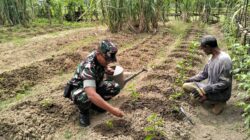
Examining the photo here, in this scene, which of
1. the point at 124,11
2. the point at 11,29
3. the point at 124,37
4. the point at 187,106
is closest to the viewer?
the point at 187,106

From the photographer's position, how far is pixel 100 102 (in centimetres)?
320

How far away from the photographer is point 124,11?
9711mm

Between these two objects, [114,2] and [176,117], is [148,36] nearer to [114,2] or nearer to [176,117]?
[114,2]

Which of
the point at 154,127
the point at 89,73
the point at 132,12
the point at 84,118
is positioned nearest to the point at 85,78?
the point at 89,73

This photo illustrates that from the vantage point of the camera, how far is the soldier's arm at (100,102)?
10.5 feet

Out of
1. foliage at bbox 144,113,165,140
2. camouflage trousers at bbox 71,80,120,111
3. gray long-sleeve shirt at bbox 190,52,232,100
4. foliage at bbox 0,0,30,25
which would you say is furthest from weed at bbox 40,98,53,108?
foliage at bbox 0,0,30,25

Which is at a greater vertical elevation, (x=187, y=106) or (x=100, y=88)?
(x=100, y=88)

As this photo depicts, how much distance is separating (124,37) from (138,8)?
4.70ft

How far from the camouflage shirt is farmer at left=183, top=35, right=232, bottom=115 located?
121 cm

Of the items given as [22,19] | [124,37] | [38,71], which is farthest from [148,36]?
[22,19]

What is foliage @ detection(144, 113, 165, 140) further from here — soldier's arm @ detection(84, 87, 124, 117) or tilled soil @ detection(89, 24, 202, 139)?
soldier's arm @ detection(84, 87, 124, 117)

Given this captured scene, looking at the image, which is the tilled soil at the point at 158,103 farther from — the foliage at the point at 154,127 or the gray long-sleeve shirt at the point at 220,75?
the gray long-sleeve shirt at the point at 220,75

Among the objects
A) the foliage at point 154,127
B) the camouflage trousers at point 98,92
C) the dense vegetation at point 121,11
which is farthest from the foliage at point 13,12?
the foliage at point 154,127

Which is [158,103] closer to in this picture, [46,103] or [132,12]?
[46,103]
